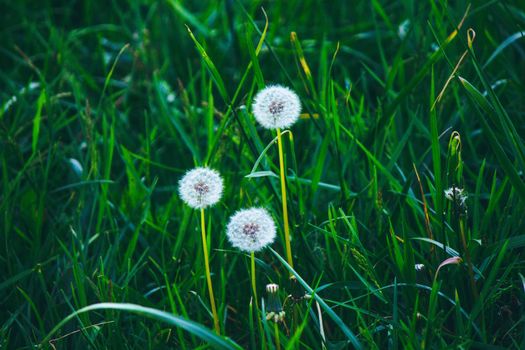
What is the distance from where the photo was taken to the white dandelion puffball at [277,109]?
1371mm

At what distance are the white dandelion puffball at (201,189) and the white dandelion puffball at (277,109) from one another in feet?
0.53

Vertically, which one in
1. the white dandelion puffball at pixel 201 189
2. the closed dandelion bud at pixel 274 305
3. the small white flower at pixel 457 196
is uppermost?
the white dandelion puffball at pixel 201 189

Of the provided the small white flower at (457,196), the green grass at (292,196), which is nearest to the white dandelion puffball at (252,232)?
the green grass at (292,196)

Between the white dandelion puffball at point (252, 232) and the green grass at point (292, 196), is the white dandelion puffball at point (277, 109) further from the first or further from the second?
the white dandelion puffball at point (252, 232)

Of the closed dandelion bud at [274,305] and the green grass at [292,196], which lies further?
the green grass at [292,196]

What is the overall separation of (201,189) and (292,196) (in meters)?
0.49

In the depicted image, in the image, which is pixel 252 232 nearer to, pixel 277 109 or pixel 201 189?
pixel 201 189

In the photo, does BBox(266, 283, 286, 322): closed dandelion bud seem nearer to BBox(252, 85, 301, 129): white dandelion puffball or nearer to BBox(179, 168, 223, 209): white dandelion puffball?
BBox(179, 168, 223, 209): white dandelion puffball

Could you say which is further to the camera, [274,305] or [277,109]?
[277,109]

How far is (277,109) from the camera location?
1.37 metres

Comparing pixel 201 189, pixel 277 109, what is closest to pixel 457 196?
pixel 277 109

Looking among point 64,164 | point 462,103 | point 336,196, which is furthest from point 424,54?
point 64,164

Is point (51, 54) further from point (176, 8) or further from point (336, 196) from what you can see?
point (336, 196)

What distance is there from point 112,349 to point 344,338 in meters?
0.52
